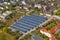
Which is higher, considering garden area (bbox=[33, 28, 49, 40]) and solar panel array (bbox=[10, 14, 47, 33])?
solar panel array (bbox=[10, 14, 47, 33])

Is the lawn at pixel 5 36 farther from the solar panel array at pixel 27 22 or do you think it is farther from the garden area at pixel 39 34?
the garden area at pixel 39 34

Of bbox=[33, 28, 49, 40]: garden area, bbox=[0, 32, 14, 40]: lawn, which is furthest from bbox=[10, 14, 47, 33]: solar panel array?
bbox=[0, 32, 14, 40]: lawn

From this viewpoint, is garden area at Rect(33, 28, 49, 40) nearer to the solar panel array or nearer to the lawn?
the solar panel array

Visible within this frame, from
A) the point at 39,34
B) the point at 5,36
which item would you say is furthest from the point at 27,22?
the point at 5,36

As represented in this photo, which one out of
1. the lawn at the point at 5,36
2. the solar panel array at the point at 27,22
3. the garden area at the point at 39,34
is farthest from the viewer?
the solar panel array at the point at 27,22

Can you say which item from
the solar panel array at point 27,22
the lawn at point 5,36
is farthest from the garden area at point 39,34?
the lawn at point 5,36

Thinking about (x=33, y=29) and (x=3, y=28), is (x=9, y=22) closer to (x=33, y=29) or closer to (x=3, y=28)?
(x=3, y=28)

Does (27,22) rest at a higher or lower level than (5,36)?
higher

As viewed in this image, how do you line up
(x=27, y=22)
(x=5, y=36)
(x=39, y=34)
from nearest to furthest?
(x=39, y=34)
(x=5, y=36)
(x=27, y=22)

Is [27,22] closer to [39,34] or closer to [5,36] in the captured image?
[39,34]

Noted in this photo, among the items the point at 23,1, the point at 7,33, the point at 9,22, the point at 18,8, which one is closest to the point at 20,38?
the point at 7,33
